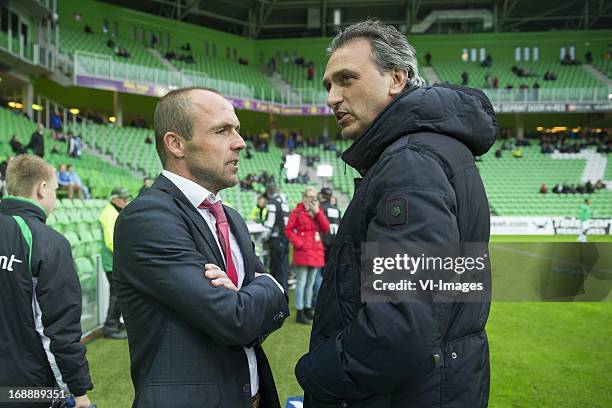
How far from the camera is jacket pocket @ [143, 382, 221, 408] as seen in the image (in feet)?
4.70

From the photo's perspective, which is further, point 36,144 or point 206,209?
point 36,144

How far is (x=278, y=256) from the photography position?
23.6 feet

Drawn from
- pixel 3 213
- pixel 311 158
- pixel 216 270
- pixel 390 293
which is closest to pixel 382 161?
pixel 390 293

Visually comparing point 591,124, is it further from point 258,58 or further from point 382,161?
point 382,161

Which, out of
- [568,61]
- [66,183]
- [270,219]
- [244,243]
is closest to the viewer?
[244,243]

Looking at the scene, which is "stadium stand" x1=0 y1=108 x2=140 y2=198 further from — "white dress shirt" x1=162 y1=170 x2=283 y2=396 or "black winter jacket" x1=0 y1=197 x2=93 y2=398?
"white dress shirt" x1=162 y1=170 x2=283 y2=396

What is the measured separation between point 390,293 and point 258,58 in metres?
39.0

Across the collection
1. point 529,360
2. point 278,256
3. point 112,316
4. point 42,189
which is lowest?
point 529,360

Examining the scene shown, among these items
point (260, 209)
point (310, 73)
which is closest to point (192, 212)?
point (260, 209)

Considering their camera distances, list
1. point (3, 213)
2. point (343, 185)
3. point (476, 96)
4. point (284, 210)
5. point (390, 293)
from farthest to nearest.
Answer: point (343, 185) < point (284, 210) < point (3, 213) < point (476, 96) < point (390, 293)

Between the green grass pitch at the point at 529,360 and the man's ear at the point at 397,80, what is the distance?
2.85 meters

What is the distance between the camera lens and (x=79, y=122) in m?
Result: 23.2

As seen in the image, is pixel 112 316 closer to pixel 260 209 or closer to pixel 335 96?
pixel 260 209

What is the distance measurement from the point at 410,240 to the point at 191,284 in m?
0.60
